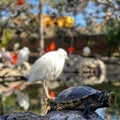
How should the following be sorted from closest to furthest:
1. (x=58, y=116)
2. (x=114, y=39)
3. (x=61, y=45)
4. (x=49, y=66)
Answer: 1. (x=58, y=116)
2. (x=49, y=66)
3. (x=114, y=39)
4. (x=61, y=45)

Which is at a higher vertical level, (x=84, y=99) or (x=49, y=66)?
(x=84, y=99)

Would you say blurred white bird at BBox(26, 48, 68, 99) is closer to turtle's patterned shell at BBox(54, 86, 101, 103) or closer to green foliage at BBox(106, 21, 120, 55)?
turtle's patterned shell at BBox(54, 86, 101, 103)

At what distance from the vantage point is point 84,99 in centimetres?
402

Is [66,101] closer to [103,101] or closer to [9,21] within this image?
[103,101]

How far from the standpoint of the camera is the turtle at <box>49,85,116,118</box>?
13.1 ft

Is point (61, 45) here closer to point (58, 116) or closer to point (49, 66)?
point (49, 66)

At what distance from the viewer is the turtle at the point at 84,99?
4000 mm

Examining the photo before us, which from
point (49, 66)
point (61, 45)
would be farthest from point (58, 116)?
point (61, 45)

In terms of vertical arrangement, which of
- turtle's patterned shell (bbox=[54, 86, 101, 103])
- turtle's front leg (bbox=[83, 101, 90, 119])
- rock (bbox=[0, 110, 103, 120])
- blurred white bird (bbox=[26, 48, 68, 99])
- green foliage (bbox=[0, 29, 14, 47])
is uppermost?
turtle's patterned shell (bbox=[54, 86, 101, 103])

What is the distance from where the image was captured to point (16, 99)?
10.6m

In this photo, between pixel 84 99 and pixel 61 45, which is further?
pixel 61 45

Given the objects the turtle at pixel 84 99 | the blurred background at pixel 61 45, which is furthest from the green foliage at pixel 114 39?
the turtle at pixel 84 99

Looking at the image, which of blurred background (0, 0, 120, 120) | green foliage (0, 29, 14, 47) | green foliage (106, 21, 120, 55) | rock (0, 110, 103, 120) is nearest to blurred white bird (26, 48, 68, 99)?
blurred background (0, 0, 120, 120)

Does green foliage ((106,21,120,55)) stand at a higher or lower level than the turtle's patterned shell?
lower
